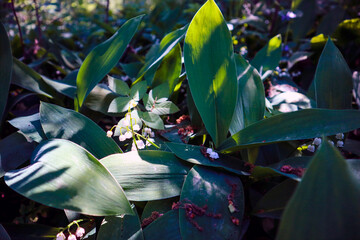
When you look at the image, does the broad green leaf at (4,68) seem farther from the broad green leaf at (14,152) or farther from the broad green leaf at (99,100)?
the broad green leaf at (99,100)

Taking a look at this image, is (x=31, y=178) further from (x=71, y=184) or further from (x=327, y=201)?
(x=327, y=201)

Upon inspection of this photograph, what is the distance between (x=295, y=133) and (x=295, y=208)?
341 mm

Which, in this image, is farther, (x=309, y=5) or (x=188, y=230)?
(x=309, y=5)

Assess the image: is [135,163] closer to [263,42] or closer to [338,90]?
[338,90]

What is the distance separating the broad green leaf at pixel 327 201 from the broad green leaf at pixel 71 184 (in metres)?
0.40

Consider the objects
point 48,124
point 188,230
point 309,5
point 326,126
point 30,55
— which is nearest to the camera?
point 188,230

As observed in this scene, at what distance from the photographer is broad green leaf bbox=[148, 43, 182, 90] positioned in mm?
1146

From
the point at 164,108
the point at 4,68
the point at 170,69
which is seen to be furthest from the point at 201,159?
the point at 4,68

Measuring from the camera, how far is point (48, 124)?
93cm

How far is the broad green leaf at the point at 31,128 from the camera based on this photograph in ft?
3.12

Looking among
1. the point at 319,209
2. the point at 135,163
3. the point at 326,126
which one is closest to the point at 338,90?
the point at 326,126

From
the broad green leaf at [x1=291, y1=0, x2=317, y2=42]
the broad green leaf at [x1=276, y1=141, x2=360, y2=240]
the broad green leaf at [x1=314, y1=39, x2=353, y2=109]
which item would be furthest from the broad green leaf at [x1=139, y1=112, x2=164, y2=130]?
the broad green leaf at [x1=291, y1=0, x2=317, y2=42]

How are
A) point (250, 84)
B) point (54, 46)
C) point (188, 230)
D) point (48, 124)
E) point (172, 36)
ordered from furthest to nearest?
point (54, 46), point (172, 36), point (250, 84), point (48, 124), point (188, 230)

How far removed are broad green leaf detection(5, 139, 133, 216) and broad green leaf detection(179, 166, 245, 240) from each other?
0.54 feet
